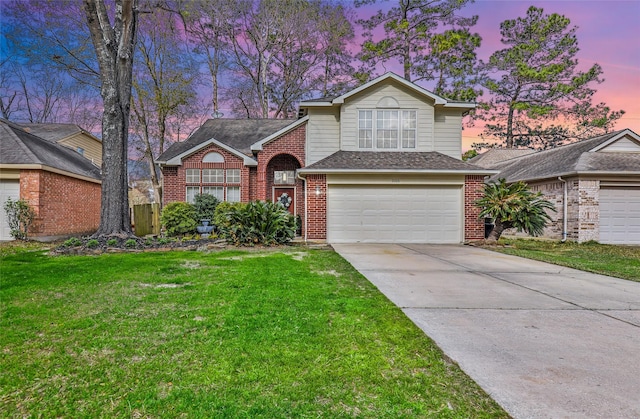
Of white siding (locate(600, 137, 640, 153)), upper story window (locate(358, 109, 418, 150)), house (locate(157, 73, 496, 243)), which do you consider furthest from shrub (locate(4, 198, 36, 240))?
white siding (locate(600, 137, 640, 153))

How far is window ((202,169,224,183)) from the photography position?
49.0 ft

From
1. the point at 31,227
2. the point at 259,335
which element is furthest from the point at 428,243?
the point at 31,227

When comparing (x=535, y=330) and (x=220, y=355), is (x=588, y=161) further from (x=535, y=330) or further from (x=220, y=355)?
(x=220, y=355)

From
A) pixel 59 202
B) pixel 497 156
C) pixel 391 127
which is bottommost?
pixel 59 202

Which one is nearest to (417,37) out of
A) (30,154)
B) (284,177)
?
(284,177)

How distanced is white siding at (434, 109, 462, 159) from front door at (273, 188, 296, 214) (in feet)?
21.9

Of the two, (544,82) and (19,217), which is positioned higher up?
(544,82)

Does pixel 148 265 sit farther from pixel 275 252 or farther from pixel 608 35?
pixel 608 35

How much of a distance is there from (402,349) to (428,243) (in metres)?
9.47

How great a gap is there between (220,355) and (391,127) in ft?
39.2

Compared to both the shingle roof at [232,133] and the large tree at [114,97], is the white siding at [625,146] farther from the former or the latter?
the large tree at [114,97]

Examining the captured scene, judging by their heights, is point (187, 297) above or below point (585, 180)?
below

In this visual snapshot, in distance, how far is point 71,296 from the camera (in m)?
4.67

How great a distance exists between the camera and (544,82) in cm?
2611
